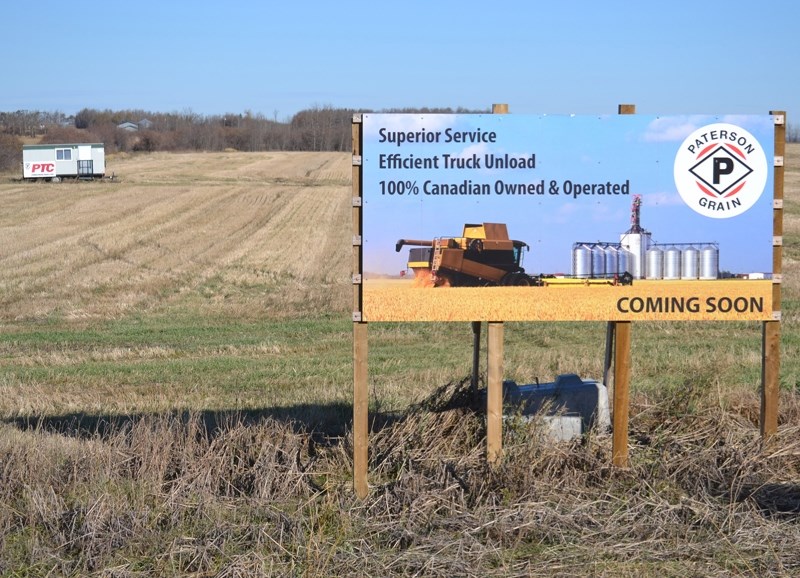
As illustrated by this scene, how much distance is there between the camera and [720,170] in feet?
23.5

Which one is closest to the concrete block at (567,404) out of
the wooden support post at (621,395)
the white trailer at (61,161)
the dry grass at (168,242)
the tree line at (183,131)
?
the wooden support post at (621,395)

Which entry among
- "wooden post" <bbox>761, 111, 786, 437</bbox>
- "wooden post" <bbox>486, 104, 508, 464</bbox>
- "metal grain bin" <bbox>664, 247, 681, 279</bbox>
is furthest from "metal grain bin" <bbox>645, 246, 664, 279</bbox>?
"wooden post" <bbox>486, 104, 508, 464</bbox>

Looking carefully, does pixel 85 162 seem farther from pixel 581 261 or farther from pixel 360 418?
pixel 581 261

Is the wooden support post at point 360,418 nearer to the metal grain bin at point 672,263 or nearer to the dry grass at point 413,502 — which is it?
the dry grass at point 413,502

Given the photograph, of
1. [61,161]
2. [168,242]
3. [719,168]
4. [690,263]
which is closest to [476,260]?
[690,263]

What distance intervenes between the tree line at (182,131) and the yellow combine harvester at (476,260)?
3053 inches

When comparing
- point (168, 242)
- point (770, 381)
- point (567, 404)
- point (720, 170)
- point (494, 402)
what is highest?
point (720, 170)

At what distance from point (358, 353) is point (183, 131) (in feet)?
416

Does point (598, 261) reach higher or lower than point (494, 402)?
higher

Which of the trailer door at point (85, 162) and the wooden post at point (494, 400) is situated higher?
the trailer door at point (85, 162)

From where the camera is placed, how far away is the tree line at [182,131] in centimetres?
10669

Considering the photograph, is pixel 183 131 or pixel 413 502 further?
pixel 183 131

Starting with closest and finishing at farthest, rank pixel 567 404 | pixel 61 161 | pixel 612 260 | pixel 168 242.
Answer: pixel 612 260 < pixel 567 404 < pixel 168 242 < pixel 61 161

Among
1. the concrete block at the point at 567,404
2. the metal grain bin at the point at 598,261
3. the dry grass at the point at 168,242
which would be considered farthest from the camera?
the dry grass at the point at 168,242
